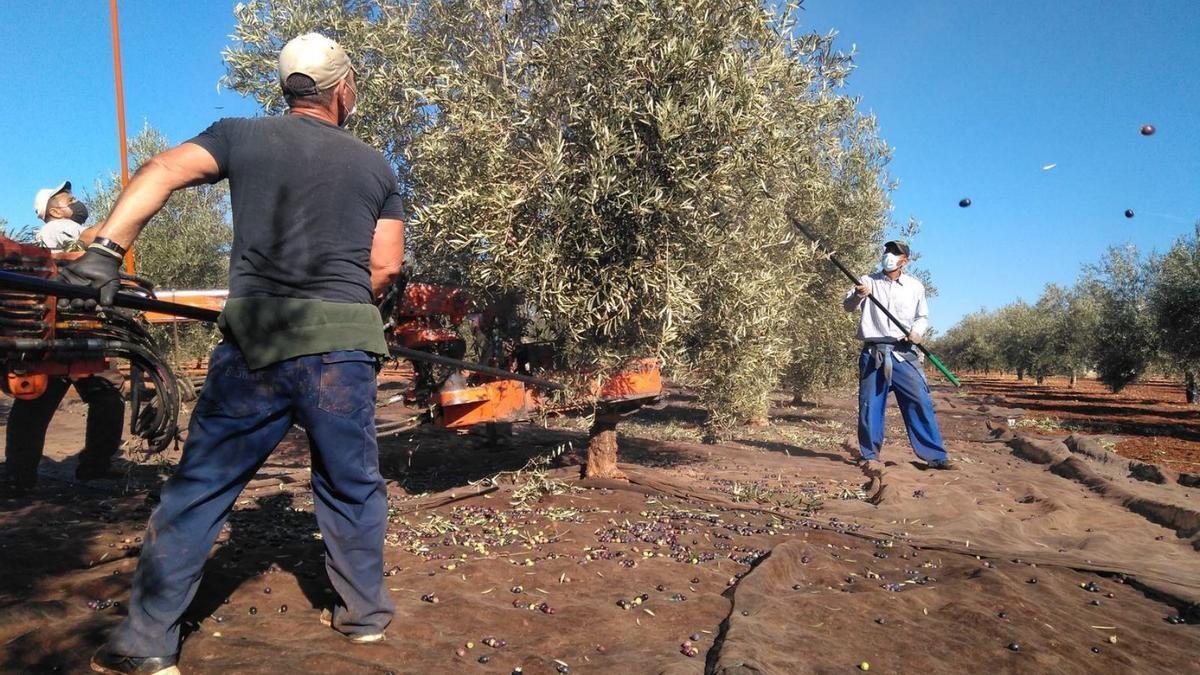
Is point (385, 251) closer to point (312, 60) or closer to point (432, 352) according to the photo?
point (312, 60)

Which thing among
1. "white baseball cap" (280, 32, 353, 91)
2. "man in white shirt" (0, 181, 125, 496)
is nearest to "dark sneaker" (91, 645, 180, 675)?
"white baseball cap" (280, 32, 353, 91)

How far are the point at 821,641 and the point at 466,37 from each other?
607 centimetres

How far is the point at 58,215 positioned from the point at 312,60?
18.9ft

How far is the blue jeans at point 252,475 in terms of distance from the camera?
2.61m

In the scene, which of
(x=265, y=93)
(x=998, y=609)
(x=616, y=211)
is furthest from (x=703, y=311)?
(x=265, y=93)

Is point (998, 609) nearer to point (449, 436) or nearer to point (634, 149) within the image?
point (634, 149)

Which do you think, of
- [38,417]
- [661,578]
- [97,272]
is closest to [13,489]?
[38,417]

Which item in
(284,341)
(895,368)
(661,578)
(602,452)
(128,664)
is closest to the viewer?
(128,664)

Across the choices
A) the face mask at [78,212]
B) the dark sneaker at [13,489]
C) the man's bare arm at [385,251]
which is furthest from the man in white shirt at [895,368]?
the face mask at [78,212]

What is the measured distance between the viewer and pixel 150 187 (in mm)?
2619

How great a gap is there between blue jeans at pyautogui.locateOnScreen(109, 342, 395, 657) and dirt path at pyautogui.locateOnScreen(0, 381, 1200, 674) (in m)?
0.23

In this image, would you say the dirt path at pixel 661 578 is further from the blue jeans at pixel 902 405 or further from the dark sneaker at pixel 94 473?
the blue jeans at pixel 902 405

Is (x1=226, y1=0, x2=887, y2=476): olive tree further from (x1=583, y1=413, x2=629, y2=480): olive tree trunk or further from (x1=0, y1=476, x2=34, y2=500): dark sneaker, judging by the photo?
(x1=0, y1=476, x2=34, y2=500): dark sneaker

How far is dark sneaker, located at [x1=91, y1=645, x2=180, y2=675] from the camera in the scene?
250cm
